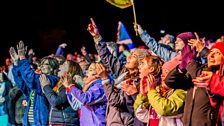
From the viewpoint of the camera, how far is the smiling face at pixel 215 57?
521 centimetres

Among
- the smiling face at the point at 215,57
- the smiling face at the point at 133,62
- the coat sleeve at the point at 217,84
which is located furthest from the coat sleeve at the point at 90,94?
the coat sleeve at the point at 217,84

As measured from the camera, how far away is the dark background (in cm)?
1733

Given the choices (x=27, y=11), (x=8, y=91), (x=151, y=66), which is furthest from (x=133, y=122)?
(x=27, y=11)

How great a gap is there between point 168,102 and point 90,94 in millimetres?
1723

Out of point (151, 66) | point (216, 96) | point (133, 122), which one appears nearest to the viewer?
point (216, 96)

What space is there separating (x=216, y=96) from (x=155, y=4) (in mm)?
13293

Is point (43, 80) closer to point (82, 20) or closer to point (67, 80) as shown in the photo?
point (67, 80)

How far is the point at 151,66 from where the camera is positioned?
6055 millimetres

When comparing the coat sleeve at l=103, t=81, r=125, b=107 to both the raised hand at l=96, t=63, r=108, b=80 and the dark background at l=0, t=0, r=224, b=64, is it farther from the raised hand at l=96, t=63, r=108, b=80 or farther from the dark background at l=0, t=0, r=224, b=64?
the dark background at l=0, t=0, r=224, b=64

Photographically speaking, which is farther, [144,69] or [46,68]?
[46,68]

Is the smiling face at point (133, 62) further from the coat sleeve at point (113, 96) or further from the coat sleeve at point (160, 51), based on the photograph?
the coat sleeve at point (160, 51)

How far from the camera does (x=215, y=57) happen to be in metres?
5.25

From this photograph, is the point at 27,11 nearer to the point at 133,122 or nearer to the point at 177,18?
the point at 177,18

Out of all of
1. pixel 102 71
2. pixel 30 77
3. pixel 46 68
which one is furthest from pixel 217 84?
pixel 46 68
